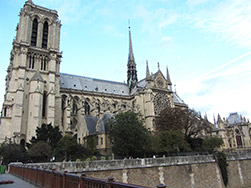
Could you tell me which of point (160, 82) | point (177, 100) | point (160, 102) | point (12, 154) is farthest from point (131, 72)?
point (12, 154)

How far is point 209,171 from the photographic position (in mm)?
25891

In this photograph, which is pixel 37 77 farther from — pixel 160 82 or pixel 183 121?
pixel 160 82

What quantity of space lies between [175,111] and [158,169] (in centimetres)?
2006

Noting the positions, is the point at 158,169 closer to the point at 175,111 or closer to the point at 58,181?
the point at 58,181

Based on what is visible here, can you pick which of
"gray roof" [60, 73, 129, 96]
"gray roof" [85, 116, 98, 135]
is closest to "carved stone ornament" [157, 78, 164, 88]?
"gray roof" [60, 73, 129, 96]

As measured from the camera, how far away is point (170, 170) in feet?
74.1

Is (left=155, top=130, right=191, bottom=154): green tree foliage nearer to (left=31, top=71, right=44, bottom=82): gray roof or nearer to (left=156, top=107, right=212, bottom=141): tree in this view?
(left=156, top=107, right=212, bottom=141): tree

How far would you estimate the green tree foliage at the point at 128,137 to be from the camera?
1179 inches

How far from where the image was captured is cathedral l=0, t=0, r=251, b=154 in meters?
37.2

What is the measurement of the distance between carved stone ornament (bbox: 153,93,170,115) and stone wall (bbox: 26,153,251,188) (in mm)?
22969

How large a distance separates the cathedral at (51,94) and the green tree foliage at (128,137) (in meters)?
5.04

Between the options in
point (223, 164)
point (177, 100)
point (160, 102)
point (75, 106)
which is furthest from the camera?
point (177, 100)

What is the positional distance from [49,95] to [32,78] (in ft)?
14.1

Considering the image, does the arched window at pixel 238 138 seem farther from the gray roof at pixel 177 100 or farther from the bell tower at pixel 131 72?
the bell tower at pixel 131 72
